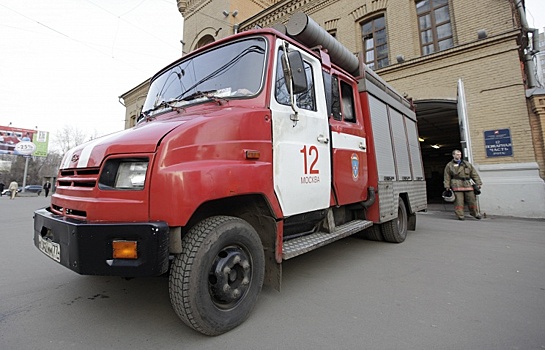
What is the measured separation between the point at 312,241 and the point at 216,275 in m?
1.28

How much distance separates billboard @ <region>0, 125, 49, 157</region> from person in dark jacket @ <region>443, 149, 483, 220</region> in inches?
1742

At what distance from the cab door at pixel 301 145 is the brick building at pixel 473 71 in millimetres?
6492

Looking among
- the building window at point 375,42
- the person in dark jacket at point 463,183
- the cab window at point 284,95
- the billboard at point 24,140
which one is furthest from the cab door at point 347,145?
the billboard at point 24,140

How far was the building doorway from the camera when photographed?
10242mm

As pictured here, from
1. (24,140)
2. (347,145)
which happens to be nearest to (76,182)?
(347,145)

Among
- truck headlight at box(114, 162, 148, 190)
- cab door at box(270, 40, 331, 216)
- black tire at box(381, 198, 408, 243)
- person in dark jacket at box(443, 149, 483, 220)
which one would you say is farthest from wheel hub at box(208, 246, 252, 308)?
person in dark jacket at box(443, 149, 483, 220)

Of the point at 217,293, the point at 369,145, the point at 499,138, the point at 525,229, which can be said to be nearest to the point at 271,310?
the point at 217,293

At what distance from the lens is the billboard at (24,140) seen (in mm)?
33875

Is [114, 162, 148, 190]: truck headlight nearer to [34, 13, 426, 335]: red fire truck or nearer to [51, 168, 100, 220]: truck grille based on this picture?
[34, 13, 426, 335]: red fire truck

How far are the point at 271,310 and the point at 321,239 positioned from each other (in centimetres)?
95

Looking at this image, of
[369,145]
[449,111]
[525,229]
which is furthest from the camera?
[449,111]

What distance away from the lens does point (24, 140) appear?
3581 cm

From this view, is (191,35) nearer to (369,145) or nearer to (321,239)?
(369,145)

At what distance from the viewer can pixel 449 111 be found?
36.5 ft
